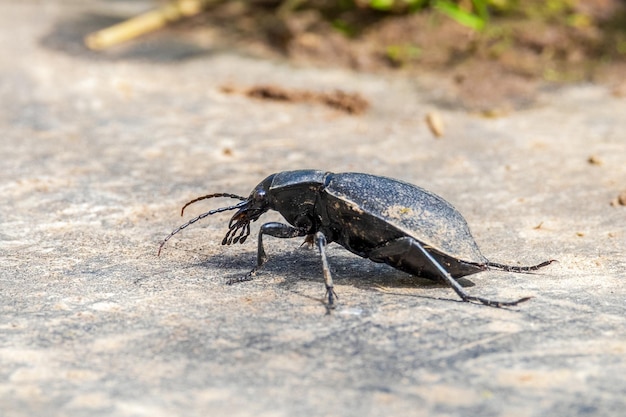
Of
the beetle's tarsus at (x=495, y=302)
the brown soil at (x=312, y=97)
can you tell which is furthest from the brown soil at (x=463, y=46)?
the beetle's tarsus at (x=495, y=302)

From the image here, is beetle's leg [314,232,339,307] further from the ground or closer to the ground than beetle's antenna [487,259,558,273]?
further from the ground

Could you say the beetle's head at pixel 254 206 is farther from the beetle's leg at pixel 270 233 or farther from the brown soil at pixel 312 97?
the brown soil at pixel 312 97

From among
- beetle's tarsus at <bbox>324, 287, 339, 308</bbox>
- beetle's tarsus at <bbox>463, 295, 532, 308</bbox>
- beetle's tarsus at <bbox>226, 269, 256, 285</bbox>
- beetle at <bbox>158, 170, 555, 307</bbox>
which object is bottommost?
beetle's tarsus at <bbox>463, 295, 532, 308</bbox>

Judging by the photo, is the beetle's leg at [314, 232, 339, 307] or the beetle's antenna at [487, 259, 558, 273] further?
the beetle's antenna at [487, 259, 558, 273]

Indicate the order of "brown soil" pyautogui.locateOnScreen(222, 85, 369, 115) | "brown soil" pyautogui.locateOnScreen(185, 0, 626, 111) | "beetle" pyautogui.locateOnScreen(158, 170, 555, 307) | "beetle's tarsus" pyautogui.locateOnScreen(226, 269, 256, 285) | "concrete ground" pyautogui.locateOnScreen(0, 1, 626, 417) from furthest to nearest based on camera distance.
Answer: "brown soil" pyautogui.locateOnScreen(185, 0, 626, 111) < "brown soil" pyautogui.locateOnScreen(222, 85, 369, 115) < "beetle's tarsus" pyautogui.locateOnScreen(226, 269, 256, 285) < "beetle" pyautogui.locateOnScreen(158, 170, 555, 307) < "concrete ground" pyautogui.locateOnScreen(0, 1, 626, 417)

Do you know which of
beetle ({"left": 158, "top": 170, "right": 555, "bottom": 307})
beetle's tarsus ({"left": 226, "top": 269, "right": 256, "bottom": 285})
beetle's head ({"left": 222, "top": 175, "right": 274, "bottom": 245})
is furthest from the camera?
beetle's head ({"left": 222, "top": 175, "right": 274, "bottom": 245})

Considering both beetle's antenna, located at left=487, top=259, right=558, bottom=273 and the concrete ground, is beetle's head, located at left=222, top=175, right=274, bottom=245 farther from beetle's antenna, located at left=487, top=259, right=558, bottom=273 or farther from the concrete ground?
beetle's antenna, located at left=487, top=259, right=558, bottom=273

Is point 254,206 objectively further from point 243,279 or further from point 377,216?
point 377,216

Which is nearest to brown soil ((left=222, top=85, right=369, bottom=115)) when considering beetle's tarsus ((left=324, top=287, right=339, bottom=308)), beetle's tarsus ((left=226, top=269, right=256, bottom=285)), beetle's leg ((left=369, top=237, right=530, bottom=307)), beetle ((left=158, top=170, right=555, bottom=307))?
beetle ((left=158, top=170, right=555, bottom=307))

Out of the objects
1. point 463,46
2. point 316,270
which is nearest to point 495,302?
point 316,270
